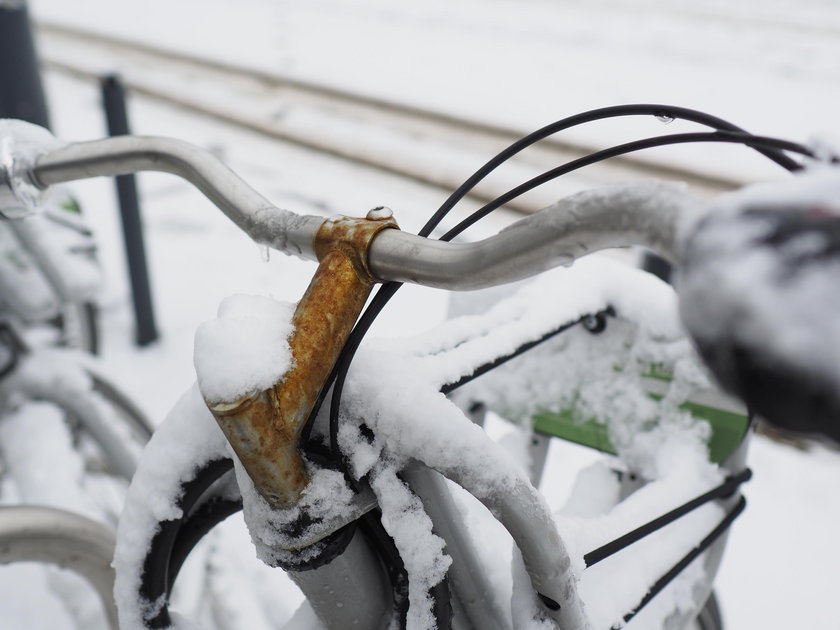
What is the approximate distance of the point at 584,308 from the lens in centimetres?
128

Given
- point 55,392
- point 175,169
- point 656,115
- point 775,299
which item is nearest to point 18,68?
point 55,392

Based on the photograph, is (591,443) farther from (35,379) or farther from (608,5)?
(608,5)

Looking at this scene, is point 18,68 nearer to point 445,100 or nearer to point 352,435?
point 352,435

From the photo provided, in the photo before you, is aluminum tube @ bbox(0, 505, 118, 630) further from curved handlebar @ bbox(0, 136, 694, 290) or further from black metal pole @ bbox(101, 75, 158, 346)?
black metal pole @ bbox(101, 75, 158, 346)

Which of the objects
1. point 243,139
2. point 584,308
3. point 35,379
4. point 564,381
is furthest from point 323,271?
point 243,139

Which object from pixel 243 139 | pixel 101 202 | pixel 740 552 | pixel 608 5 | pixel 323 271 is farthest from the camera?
pixel 608 5

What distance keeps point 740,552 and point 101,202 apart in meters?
4.08

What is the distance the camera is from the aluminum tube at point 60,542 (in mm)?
1192

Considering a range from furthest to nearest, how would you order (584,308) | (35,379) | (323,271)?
(35,379)
(584,308)
(323,271)

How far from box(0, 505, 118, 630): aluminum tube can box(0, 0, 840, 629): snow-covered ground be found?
0.88m

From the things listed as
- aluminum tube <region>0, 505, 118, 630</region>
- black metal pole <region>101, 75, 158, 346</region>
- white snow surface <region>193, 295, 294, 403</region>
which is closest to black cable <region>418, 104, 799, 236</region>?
white snow surface <region>193, 295, 294, 403</region>

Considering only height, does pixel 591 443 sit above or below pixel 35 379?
below

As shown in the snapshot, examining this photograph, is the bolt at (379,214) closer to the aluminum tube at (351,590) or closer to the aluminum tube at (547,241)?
the aluminum tube at (547,241)

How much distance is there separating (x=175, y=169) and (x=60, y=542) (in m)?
0.73
